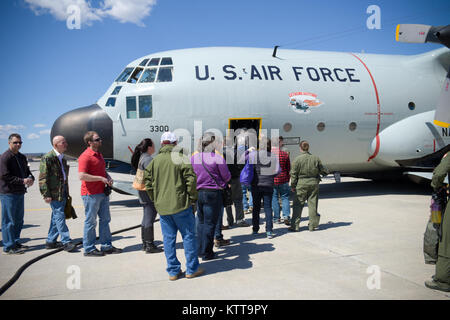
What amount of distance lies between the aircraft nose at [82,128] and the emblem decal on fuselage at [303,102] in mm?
5382

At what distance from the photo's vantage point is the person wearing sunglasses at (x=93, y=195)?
17.9 ft

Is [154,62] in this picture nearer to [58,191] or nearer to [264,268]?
[58,191]

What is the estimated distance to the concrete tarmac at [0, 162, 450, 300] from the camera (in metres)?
4.04

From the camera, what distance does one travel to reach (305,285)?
4207mm

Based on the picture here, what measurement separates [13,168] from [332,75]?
914cm

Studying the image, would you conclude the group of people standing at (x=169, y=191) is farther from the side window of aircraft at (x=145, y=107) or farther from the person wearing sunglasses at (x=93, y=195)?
the side window of aircraft at (x=145, y=107)

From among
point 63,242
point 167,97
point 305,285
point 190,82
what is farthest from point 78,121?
point 305,285

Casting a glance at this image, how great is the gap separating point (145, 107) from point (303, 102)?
472 cm

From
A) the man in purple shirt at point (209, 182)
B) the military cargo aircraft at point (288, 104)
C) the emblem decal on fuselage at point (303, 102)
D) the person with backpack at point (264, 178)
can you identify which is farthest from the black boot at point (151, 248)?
the emblem decal on fuselage at point (303, 102)

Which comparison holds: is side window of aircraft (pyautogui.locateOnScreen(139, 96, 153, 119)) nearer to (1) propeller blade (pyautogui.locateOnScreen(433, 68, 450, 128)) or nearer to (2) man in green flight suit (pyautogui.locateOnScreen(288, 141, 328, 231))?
(2) man in green flight suit (pyautogui.locateOnScreen(288, 141, 328, 231))

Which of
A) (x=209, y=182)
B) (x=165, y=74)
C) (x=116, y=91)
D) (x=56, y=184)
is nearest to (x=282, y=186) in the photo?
(x=209, y=182)

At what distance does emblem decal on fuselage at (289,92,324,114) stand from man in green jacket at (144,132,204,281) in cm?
640

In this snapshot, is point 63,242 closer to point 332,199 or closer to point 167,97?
point 167,97

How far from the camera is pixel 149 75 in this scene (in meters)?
9.70
